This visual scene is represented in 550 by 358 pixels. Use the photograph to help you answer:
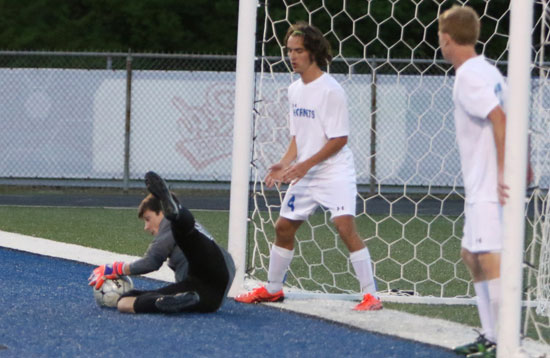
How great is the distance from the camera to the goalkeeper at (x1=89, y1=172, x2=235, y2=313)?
254 inches

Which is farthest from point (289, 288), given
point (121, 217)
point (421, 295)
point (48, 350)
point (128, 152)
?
point (128, 152)

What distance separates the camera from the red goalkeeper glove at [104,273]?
6.62 metres

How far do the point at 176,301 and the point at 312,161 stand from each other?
119 cm

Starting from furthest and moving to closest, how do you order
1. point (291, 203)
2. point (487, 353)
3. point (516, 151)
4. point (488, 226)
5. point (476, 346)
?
point (291, 203)
point (476, 346)
point (487, 353)
point (488, 226)
point (516, 151)

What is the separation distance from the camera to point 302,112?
22.4ft

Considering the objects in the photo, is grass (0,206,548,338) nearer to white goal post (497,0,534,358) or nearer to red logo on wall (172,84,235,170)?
white goal post (497,0,534,358)

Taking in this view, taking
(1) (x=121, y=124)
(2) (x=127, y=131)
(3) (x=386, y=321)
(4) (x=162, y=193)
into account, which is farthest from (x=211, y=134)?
(4) (x=162, y=193)

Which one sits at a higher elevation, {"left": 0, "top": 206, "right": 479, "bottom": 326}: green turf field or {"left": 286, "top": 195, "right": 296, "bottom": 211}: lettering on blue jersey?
{"left": 286, "top": 195, "right": 296, "bottom": 211}: lettering on blue jersey

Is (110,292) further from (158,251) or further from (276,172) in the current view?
(276,172)

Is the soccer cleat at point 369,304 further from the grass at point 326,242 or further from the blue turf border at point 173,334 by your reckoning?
the blue turf border at point 173,334

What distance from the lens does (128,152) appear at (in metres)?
16.6

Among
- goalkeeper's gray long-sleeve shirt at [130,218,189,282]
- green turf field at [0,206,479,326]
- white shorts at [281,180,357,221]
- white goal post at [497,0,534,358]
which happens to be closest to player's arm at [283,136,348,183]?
white shorts at [281,180,357,221]

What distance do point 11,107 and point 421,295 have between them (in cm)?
1079

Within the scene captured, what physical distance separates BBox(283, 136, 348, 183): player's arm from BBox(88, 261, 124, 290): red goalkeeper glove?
1156 mm
